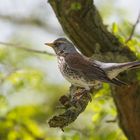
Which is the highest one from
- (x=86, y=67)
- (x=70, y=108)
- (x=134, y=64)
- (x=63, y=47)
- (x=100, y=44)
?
(x=63, y=47)

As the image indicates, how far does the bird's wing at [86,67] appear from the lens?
5.63 m

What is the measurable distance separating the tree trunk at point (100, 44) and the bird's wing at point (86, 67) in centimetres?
10

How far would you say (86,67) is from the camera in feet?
19.2

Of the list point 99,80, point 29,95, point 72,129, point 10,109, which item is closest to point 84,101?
point 99,80

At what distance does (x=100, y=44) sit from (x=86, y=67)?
0.91 feet

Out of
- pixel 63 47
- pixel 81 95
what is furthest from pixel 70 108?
pixel 63 47

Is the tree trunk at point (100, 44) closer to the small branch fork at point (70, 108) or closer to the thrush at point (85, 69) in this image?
the thrush at point (85, 69)

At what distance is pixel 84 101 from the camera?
496cm

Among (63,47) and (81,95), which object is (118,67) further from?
(63,47)

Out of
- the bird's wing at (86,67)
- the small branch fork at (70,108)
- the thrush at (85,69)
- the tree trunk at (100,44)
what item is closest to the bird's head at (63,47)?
the thrush at (85,69)

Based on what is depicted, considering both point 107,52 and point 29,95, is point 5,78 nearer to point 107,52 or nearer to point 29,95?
point 107,52

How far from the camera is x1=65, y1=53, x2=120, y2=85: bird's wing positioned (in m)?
5.63

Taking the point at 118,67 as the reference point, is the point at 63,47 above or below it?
above

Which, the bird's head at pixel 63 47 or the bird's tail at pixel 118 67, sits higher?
the bird's head at pixel 63 47
